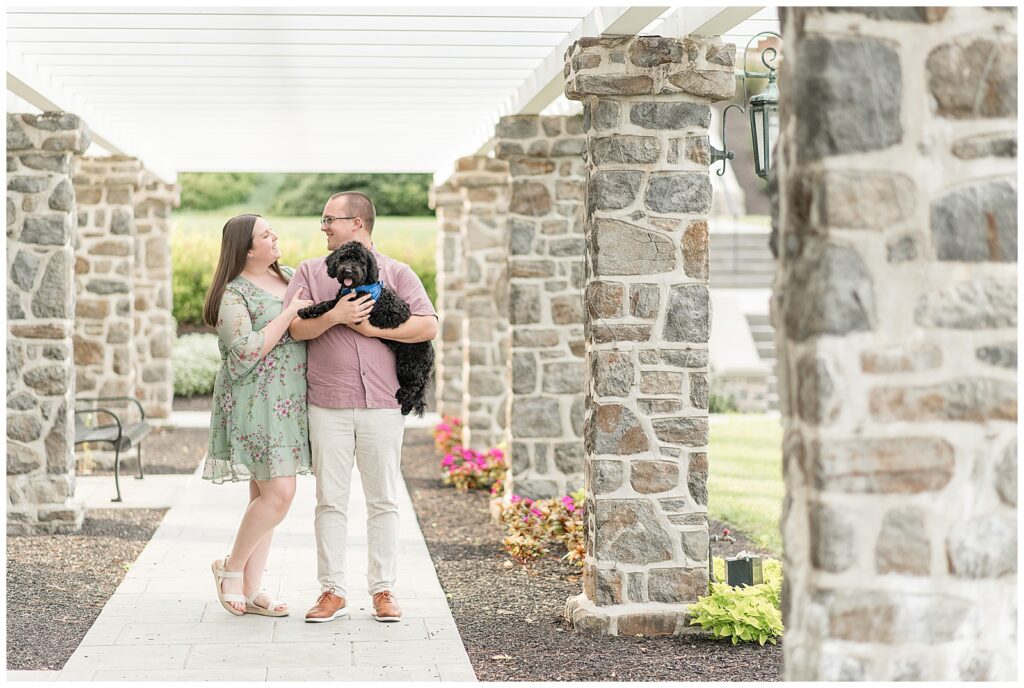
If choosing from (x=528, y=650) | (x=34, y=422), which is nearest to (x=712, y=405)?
(x=34, y=422)

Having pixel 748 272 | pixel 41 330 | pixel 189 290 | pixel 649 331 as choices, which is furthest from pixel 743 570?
pixel 189 290

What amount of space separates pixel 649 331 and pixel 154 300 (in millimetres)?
8764

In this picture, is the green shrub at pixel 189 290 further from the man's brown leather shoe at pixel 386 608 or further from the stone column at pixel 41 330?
the man's brown leather shoe at pixel 386 608

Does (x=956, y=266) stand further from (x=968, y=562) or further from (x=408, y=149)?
(x=408, y=149)

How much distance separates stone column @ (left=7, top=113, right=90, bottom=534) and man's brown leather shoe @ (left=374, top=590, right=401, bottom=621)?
3.16m

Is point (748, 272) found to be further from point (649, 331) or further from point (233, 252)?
point (233, 252)

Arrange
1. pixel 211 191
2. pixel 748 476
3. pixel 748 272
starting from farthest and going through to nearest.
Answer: pixel 211 191 < pixel 748 272 < pixel 748 476

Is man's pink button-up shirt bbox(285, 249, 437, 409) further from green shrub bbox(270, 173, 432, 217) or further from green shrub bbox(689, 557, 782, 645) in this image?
green shrub bbox(270, 173, 432, 217)

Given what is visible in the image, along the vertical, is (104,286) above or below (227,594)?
above

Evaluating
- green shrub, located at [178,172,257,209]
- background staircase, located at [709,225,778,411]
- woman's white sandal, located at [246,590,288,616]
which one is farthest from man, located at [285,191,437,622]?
green shrub, located at [178,172,257,209]

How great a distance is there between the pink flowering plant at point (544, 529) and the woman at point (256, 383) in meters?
1.96

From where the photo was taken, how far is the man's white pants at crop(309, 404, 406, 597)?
493 centimetres

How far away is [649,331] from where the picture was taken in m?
5.13

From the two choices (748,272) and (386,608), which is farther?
(748,272)
